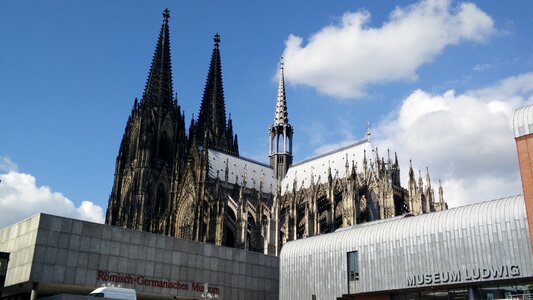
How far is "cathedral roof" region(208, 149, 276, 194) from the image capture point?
64.5 metres

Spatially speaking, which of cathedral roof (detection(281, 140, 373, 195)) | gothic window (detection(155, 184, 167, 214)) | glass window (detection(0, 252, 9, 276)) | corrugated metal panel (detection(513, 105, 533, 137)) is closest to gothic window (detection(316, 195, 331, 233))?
cathedral roof (detection(281, 140, 373, 195))

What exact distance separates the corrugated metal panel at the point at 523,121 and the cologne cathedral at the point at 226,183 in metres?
23.1

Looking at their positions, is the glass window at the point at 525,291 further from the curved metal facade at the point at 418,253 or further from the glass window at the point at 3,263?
the glass window at the point at 3,263

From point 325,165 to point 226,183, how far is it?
11.7 meters

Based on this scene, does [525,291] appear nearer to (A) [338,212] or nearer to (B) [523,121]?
(B) [523,121]

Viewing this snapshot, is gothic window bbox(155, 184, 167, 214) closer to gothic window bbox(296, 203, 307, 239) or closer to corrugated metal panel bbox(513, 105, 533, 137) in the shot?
gothic window bbox(296, 203, 307, 239)

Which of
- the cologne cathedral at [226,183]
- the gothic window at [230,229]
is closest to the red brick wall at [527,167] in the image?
the cologne cathedral at [226,183]

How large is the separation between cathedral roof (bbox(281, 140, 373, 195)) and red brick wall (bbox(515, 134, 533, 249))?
33.6 m

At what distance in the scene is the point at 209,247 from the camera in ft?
111

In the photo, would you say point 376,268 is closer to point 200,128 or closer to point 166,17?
point 200,128

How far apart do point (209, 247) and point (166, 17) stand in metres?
52.2

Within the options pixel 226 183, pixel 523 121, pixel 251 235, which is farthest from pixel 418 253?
pixel 226 183

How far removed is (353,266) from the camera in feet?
102

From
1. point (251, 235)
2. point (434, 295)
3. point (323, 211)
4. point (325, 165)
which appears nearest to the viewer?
point (434, 295)
